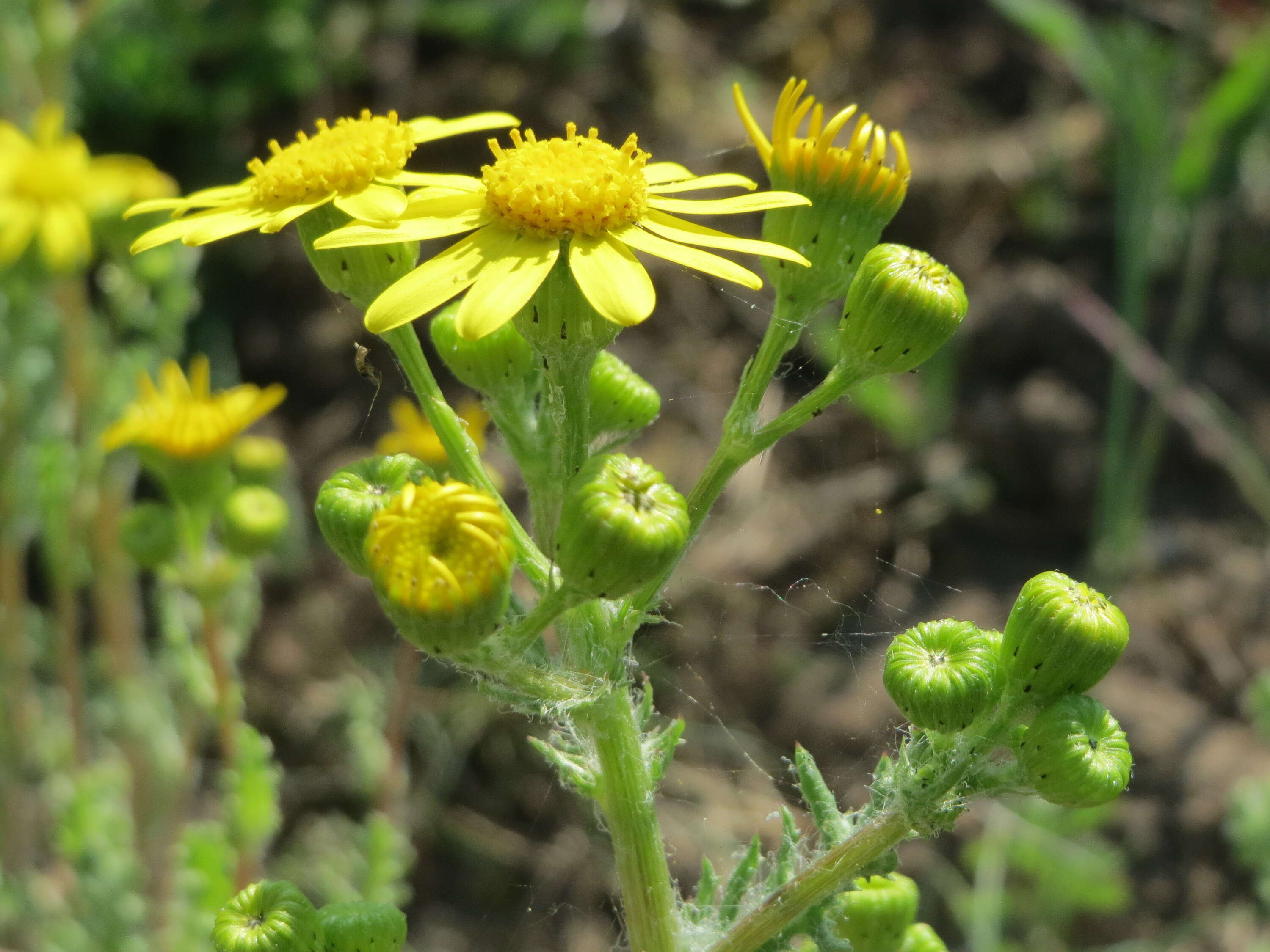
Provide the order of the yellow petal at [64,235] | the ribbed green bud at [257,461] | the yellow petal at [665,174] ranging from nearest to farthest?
the yellow petal at [665,174] < the ribbed green bud at [257,461] < the yellow petal at [64,235]

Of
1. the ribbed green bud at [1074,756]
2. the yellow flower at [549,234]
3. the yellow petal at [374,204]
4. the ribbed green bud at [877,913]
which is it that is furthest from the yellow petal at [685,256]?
the ribbed green bud at [877,913]

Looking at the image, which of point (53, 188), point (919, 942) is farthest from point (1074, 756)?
point (53, 188)

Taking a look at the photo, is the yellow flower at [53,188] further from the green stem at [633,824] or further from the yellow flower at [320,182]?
the green stem at [633,824]

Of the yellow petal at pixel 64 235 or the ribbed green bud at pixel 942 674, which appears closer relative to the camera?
the ribbed green bud at pixel 942 674

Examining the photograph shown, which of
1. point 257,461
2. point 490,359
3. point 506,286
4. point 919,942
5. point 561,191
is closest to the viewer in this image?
point 506,286

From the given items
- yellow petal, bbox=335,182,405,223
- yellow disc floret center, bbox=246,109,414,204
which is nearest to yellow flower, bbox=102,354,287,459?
yellow disc floret center, bbox=246,109,414,204

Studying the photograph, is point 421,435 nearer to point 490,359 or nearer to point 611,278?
point 490,359

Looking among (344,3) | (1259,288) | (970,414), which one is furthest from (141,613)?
(1259,288)
